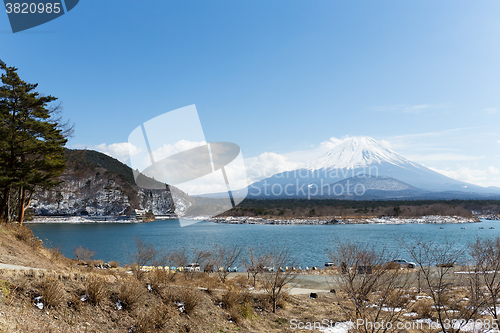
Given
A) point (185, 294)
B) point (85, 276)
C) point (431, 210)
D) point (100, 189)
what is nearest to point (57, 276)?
point (85, 276)

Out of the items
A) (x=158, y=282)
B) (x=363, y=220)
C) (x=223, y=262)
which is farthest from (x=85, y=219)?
(x=158, y=282)

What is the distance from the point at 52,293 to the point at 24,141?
16483mm

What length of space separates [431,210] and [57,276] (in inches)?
5077

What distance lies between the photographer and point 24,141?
62.3ft

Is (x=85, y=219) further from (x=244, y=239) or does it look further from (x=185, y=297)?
(x=185, y=297)

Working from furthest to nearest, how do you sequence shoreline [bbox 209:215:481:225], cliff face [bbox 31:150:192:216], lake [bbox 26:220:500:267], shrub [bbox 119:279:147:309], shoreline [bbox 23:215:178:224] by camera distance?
1. cliff face [bbox 31:150:192:216]
2. shoreline [bbox 23:215:178:224]
3. shoreline [bbox 209:215:481:225]
4. lake [bbox 26:220:500:267]
5. shrub [bbox 119:279:147:309]

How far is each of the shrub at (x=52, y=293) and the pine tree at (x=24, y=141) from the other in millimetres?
13810

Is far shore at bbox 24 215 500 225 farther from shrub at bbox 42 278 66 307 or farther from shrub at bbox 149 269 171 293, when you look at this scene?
shrub at bbox 42 278 66 307

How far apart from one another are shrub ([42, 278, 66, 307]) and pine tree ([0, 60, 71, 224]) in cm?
1381

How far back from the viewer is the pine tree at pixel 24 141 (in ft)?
59.7

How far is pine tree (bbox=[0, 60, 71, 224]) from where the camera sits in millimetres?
18188

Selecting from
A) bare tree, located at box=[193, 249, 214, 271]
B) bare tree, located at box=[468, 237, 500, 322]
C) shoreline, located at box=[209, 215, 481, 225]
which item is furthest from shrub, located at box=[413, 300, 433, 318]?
shoreline, located at box=[209, 215, 481, 225]

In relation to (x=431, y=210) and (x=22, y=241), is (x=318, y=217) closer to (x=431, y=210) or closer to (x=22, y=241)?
(x=431, y=210)

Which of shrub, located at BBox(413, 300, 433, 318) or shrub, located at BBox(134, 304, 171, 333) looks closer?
shrub, located at BBox(134, 304, 171, 333)
